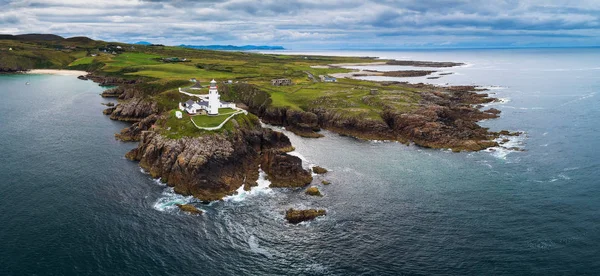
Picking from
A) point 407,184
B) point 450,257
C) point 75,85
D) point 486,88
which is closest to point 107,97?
point 75,85

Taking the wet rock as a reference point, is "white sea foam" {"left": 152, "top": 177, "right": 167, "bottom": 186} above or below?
below

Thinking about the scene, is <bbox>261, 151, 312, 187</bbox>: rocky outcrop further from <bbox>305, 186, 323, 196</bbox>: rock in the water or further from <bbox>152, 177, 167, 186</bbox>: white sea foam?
<bbox>152, 177, 167, 186</bbox>: white sea foam

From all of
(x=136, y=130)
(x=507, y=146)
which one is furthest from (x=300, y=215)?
(x=507, y=146)

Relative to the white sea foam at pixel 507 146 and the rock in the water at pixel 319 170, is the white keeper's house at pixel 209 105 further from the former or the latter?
the white sea foam at pixel 507 146

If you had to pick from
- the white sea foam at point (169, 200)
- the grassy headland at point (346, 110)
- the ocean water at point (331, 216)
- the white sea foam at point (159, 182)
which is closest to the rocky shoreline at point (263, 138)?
the grassy headland at point (346, 110)

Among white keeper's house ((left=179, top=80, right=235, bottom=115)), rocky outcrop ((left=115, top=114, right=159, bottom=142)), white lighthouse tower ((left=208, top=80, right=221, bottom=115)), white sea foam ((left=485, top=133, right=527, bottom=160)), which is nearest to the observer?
white sea foam ((left=485, top=133, right=527, bottom=160))

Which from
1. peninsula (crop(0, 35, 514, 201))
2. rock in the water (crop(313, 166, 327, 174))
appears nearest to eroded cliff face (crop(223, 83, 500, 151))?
peninsula (crop(0, 35, 514, 201))

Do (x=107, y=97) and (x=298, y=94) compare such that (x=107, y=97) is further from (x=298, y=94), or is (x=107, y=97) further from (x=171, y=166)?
(x=171, y=166)
